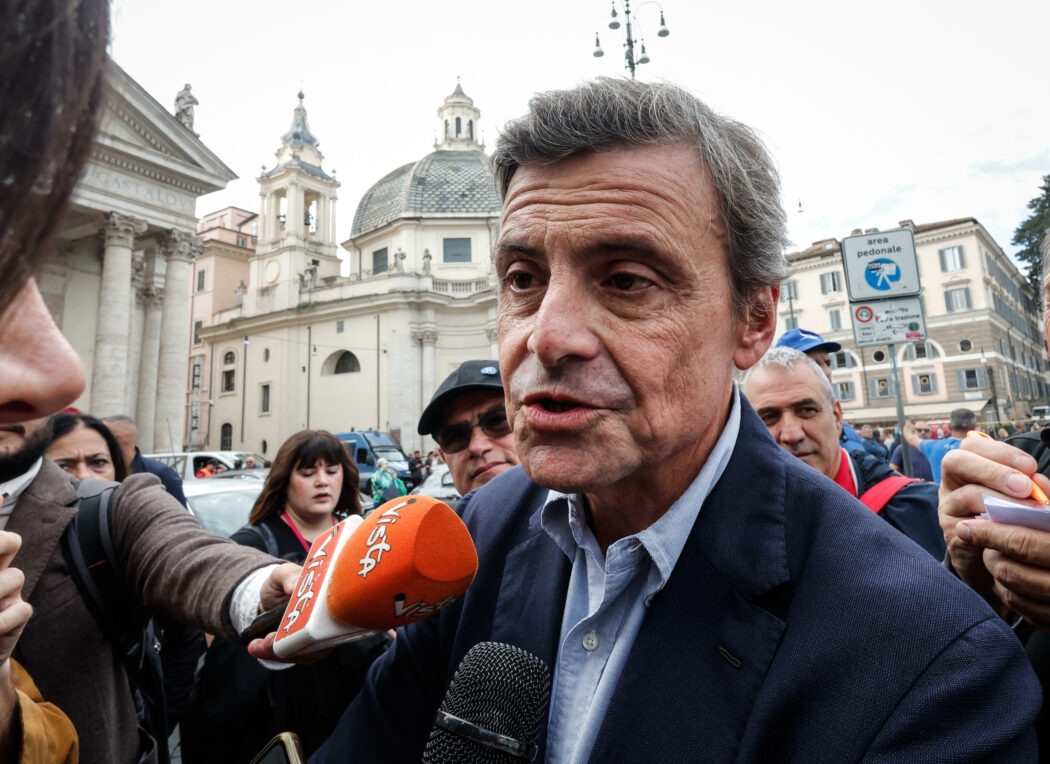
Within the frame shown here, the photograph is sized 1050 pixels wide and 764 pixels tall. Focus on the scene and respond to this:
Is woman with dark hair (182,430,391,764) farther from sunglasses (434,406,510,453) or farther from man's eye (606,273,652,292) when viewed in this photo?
sunglasses (434,406,510,453)

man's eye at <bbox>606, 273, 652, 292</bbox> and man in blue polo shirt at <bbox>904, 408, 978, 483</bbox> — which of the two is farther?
man in blue polo shirt at <bbox>904, 408, 978, 483</bbox>

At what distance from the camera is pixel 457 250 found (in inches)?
Answer: 1601

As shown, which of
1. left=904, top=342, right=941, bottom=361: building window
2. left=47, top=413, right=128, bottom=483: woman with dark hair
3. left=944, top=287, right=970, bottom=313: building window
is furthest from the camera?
left=904, top=342, right=941, bottom=361: building window

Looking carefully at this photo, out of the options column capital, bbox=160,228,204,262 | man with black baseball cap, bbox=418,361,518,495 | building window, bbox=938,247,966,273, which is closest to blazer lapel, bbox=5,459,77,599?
man with black baseball cap, bbox=418,361,518,495

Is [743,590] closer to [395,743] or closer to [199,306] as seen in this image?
[395,743]

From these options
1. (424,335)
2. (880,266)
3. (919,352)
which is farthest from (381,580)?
(919,352)

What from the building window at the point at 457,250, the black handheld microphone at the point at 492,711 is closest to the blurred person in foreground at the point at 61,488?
the black handheld microphone at the point at 492,711

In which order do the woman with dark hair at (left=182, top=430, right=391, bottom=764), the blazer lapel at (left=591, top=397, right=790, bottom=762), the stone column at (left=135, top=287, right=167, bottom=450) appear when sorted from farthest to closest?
the stone column at (left=135, top=287, right=167, bottom=450) < the woman with dark hair at (left=182, top=430, right=391, bottom=764) < the blazer lapel at (left=591, top=397, right=790, bottom=762)

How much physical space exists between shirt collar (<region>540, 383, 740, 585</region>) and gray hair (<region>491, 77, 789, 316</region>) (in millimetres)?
347

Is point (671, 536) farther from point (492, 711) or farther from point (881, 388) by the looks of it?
point (881, 388)

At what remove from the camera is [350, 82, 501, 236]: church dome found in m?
41.6

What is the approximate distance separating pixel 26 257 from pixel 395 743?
1.37 meters

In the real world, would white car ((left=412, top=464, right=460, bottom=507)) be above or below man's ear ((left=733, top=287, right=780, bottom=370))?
below

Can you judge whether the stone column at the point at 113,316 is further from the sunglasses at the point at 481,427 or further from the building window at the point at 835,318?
the building window at the point at 835,318
